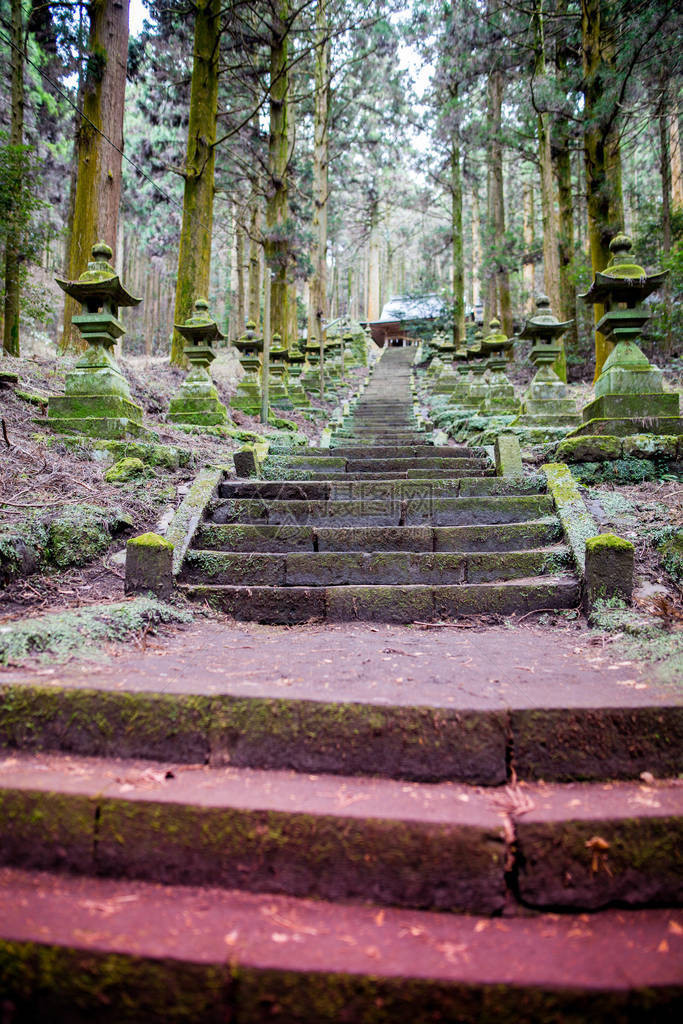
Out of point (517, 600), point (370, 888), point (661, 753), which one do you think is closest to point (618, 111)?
point (517, 600)

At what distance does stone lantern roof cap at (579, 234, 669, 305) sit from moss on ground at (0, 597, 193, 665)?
5056mm

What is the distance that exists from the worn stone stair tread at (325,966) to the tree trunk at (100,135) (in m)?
9.00

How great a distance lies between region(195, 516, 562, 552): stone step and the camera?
3869mm

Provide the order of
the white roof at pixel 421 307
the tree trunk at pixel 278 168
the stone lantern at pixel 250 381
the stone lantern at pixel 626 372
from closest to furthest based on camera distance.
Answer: the stone lantern at pixel 626 372 → the stone lantern at pixel 250 381 → the tree trunk at pixel 278 168 → the white roof at pixel 421 307

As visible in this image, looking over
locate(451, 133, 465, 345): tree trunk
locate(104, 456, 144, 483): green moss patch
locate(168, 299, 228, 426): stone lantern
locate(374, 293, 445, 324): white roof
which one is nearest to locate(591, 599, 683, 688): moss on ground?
locate(104, 456, 144, 483): green moss patch

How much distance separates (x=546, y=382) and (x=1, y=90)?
14.2m

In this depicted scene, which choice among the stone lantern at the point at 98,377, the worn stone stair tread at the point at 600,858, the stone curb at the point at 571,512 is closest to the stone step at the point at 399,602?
the stone curb at the point at 571,512

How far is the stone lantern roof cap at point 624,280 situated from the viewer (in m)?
5.38

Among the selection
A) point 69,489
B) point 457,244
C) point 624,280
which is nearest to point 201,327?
point 69,489

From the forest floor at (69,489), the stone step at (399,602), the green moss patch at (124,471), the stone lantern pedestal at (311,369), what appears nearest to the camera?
the forest floor at (69,489)

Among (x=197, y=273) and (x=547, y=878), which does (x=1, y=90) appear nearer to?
(x=197, y=273)

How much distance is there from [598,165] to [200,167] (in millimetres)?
7045

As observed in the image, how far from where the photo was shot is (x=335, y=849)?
1502 mm

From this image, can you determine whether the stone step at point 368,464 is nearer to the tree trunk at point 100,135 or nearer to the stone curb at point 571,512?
the stone curb at point 571,512
